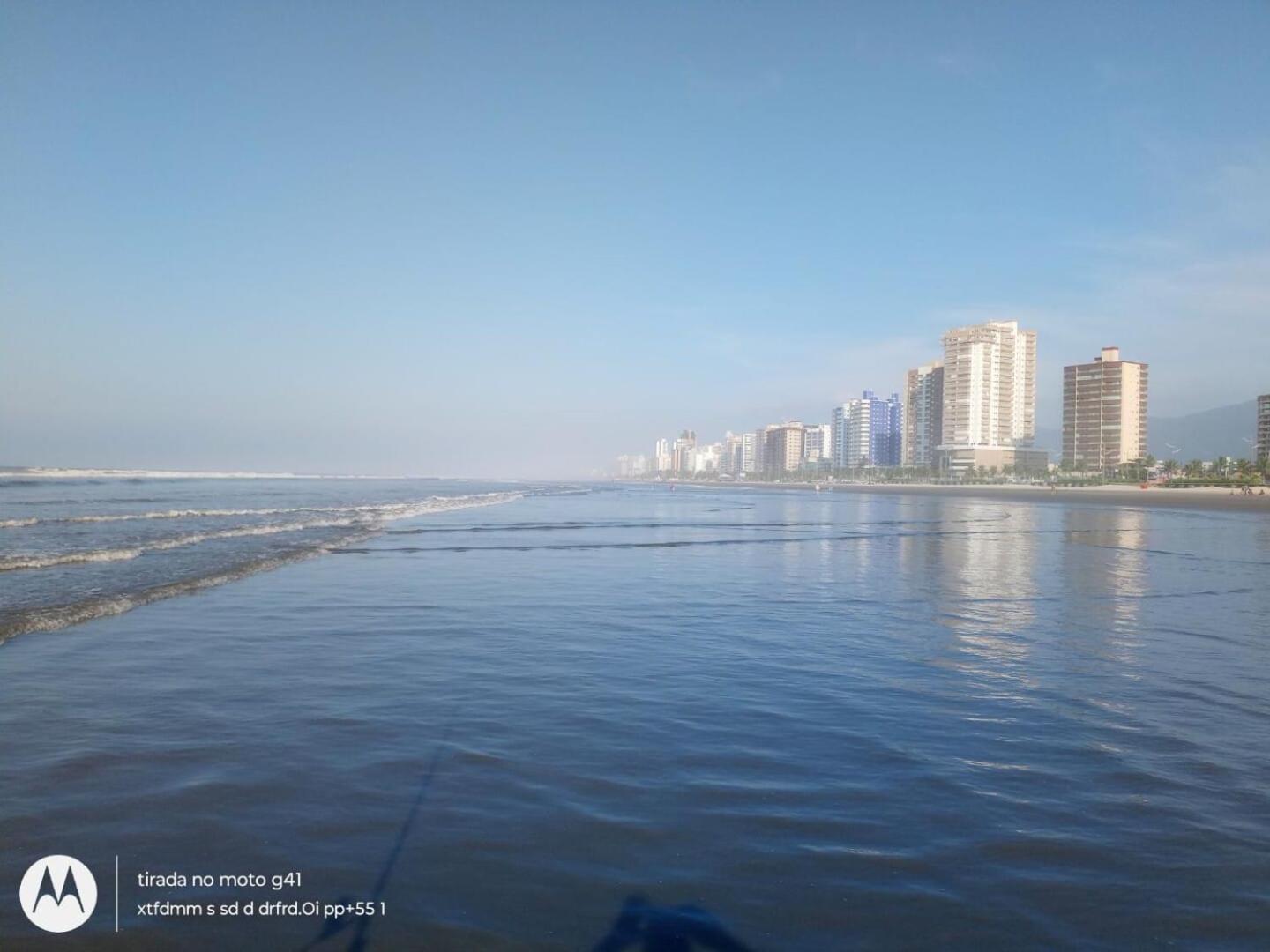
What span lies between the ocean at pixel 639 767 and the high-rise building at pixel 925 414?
172m

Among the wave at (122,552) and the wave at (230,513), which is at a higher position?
the wave at (122,552)

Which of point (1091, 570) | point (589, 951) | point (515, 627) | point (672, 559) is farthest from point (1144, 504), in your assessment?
point (589, 951)

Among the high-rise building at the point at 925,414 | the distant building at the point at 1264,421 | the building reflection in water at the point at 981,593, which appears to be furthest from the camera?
the high-rise building at the point at 925,414

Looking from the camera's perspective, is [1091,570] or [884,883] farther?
[1091,570]

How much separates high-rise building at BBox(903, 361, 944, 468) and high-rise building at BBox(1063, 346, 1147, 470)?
26.6 metres

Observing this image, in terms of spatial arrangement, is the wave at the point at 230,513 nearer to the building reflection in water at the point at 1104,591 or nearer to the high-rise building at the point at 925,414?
the building reflection in water at the point at 1104,591

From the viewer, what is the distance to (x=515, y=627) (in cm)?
1078

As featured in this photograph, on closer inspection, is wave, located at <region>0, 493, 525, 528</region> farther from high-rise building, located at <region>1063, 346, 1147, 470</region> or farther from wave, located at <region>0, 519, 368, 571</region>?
high-rise building, located at <region>1063, 346, 1147, 470</region>

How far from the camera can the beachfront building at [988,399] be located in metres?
157

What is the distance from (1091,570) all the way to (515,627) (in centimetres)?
1466

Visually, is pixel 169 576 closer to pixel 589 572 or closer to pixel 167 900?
pixel 589 572

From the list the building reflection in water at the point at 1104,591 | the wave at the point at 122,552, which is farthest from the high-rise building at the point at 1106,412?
the wave at the point at 122,552

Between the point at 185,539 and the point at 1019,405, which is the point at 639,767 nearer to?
the point at 185,539

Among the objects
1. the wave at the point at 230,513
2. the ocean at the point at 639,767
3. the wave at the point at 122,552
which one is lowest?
the wave at the point at 230,513
